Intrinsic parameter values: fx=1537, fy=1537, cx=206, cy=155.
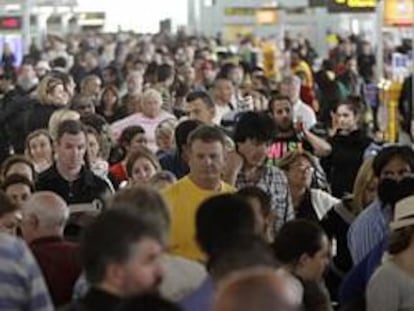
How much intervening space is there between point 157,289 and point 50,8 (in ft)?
148

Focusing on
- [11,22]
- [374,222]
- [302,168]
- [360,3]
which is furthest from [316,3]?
[374,222]

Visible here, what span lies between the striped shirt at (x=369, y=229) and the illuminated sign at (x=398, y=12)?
41.9 feet

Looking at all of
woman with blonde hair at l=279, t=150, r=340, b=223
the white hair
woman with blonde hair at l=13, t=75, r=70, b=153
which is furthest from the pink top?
the white hair

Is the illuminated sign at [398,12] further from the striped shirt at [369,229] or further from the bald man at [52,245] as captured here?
the bald man at [52,245]

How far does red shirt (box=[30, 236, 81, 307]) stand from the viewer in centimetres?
727

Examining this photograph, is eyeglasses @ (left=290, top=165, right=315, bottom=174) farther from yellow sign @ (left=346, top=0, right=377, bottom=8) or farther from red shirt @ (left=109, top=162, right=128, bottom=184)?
yellow sign @ (left=346, top=0, right=377, bottom=8)

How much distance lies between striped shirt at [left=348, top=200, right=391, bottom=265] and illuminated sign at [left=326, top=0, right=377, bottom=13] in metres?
14.4

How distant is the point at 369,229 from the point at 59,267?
2.34 meters

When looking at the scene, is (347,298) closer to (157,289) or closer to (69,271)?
(69,271)

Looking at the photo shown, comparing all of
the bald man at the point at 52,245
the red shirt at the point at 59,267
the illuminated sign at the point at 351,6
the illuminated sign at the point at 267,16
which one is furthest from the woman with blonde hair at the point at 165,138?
the illuminated sign at the point at 267,16

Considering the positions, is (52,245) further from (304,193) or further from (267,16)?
(267,16)

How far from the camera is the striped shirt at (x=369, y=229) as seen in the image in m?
8.88

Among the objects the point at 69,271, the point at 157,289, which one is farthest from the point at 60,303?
the point at 157,289

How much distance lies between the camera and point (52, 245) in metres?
7.38
